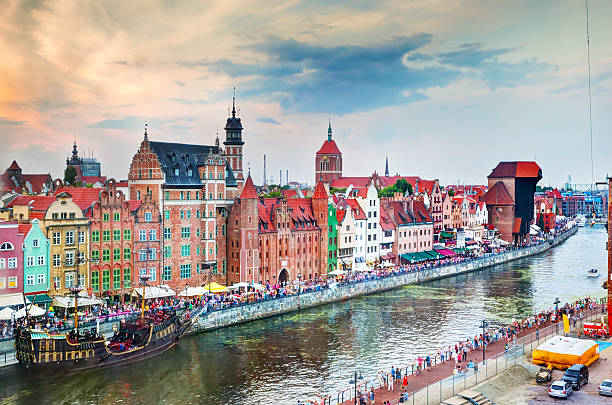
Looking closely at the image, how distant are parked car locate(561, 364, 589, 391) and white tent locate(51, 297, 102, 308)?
4612cm

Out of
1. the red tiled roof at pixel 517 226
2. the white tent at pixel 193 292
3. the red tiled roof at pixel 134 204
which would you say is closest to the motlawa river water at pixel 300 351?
the white tent at pixel 193 292

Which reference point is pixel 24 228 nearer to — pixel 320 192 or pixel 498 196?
pixel 320 192

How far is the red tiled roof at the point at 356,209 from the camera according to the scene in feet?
379

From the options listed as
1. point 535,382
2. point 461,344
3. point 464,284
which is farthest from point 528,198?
point 535,382

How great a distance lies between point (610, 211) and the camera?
6369 cm

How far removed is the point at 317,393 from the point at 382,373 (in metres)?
7.38

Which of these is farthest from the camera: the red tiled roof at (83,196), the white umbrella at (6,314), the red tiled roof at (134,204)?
the red tiled roof at (134,204)

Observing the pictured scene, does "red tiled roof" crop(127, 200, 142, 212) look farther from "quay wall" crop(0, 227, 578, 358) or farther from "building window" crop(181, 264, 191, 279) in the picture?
"quay wall" crop(0, 227, 578, 358)

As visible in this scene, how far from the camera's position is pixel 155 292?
253ft

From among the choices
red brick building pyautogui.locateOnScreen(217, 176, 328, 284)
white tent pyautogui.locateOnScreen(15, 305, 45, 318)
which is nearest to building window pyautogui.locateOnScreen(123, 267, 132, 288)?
red brick building pyautogui.locateOnScreen(217, 176, 328, 284)

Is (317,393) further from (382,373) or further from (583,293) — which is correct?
(583,293)

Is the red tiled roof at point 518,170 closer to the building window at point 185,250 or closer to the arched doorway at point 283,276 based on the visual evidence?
the arched doorway at point 283,276

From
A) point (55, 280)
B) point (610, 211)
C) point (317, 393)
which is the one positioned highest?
point (610, 211)

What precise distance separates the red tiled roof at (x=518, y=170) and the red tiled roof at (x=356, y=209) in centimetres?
7492
